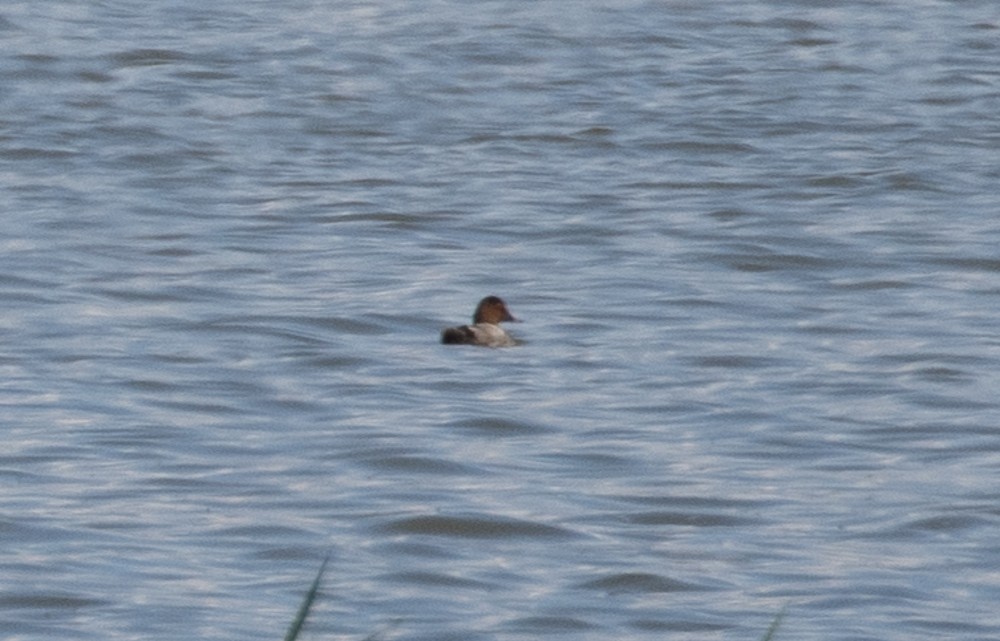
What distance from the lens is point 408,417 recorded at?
869 centimetres

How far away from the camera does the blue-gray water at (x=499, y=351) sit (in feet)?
21.6

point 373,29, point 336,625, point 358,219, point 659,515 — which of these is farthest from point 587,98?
point 336,625

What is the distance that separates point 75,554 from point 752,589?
1672 millimetres

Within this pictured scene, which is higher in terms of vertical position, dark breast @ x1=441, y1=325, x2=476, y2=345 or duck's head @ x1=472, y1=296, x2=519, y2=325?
duck's head @ x1=472, y1=296, x2=519, y2=325

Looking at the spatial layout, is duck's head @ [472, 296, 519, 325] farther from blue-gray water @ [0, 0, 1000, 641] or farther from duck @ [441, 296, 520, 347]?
blue-gray water @ [0, 0, 1000, 641]

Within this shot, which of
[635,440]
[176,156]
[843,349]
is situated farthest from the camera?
[176,156]

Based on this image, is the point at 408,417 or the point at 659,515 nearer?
the point at 659,515

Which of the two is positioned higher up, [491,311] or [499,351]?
[491,311]

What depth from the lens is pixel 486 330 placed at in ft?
31.3

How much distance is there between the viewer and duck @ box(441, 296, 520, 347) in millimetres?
9547

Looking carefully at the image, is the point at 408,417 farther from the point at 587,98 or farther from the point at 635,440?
the point at 587,98

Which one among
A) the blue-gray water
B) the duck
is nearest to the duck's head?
the duck

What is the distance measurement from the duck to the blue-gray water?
76mm

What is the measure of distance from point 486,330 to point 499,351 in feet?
0.35
